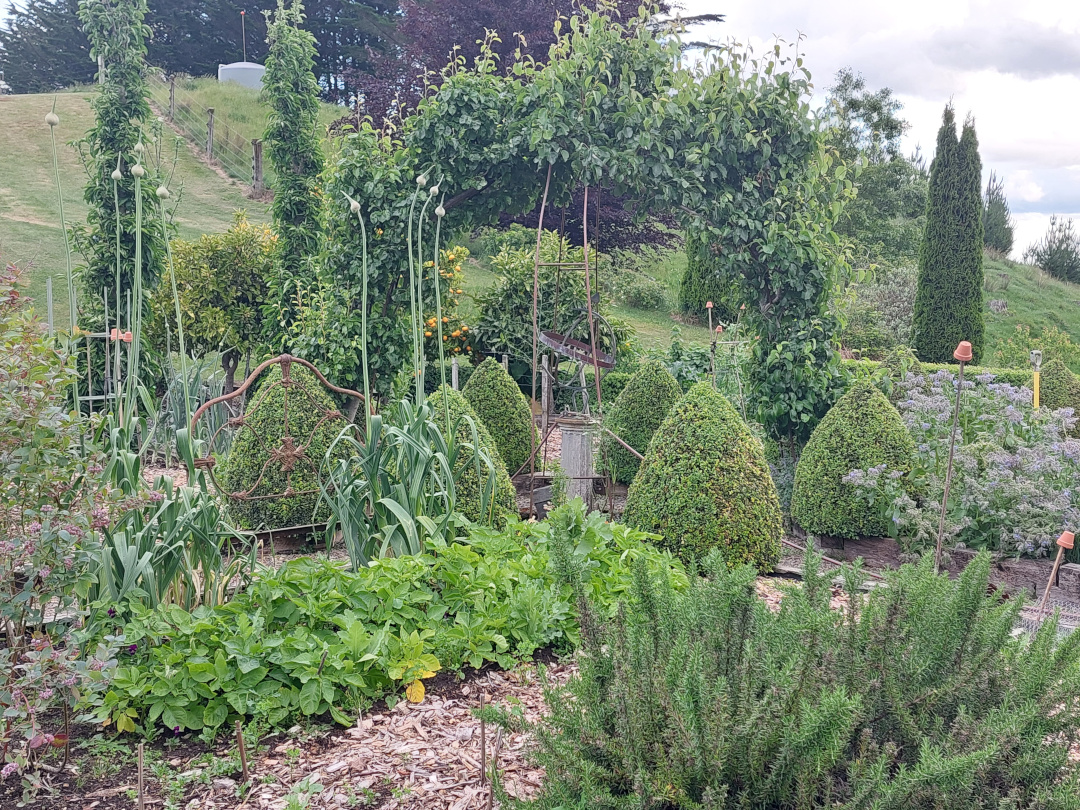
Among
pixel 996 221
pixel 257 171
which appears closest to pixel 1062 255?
pixel 996 221

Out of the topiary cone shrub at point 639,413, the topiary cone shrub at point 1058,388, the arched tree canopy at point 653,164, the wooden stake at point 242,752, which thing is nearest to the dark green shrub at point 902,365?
the arched tree canopy at point 653,164

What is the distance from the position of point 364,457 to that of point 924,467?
10.7 feet

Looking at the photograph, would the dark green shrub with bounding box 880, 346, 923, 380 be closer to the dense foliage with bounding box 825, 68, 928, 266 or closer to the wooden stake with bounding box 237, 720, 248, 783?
the wooden stake with bounding box 237, 720, 248, 783

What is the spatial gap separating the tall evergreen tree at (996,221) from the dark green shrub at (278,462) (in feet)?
76.4

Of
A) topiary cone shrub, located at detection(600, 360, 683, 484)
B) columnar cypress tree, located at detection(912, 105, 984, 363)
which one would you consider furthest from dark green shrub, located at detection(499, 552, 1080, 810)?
columnar cypress tree, located at detection(912, 105, 984, 363)

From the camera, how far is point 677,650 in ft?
5.41

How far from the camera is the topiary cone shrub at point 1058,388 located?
7.42m

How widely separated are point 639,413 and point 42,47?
2938 centimetres

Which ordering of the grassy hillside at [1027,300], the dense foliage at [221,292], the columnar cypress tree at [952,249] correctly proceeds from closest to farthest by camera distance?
1. the dense foliage at [221,292]
2. the columnar cypress tree at [952,249]
3. the grassy hillside at [1027,300]

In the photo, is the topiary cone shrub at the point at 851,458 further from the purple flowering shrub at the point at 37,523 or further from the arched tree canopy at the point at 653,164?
the purple flowering shrub at the point at 37,523

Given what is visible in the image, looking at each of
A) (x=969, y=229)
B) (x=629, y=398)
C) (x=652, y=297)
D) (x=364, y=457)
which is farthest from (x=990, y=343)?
(x=364, y=457)

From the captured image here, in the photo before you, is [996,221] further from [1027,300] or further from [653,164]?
[653,164]

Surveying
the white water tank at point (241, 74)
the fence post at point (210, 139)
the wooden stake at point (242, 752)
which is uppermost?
the white water tank at point (241, 74)

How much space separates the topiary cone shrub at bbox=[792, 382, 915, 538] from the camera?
4625mm
